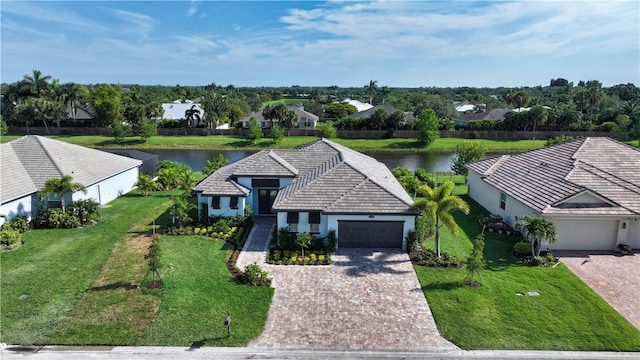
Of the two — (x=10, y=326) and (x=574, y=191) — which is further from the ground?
(x=574, y=191)

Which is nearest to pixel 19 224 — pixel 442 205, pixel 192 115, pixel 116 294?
pixel 116 294

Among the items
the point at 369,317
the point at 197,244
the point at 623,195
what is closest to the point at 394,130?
the point at 623,195

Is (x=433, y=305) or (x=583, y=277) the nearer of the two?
(x=433, y=305)

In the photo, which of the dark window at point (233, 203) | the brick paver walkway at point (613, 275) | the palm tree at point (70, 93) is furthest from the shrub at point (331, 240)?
the palm tree at point (70, 93)

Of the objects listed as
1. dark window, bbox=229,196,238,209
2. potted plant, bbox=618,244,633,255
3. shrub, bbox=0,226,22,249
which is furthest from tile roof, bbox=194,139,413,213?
potted plant, bbox=618,244,633,255

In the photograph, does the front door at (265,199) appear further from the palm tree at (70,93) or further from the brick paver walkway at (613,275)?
the palm tree at (70,93)

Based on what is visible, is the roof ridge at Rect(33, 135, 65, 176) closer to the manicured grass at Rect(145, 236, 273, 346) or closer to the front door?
the manicured grass at Rect(145, 236, 273, 346)

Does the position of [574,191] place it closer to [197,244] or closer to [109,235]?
[197,244]
